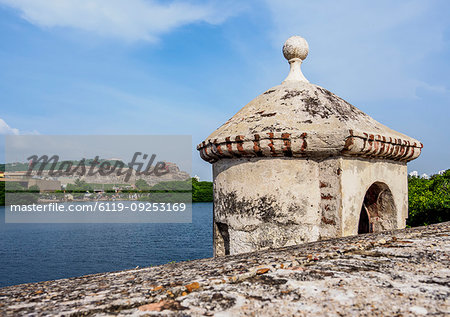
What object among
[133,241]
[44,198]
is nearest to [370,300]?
[133,241]

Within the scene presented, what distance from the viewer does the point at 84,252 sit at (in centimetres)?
2322

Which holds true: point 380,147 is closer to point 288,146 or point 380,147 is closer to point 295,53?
point 288,146

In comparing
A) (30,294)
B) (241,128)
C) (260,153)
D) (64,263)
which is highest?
(241,128)

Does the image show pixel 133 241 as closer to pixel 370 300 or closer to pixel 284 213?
pixel 284 213

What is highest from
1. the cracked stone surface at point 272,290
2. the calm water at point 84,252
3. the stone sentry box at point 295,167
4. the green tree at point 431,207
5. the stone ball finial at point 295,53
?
the stone ball finial at point 295,53

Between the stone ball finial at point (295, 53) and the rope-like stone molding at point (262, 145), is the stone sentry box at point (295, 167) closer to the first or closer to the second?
the rope-like stone molding at point (262, 145)

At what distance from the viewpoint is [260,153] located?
2947mm

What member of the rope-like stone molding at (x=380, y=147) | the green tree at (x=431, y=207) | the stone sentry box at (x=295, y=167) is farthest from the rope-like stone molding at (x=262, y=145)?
the green tree at (x=431, y=207)

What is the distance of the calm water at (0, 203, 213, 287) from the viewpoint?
60.2 feet

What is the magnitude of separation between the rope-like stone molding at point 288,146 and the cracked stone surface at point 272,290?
1212 millimetres

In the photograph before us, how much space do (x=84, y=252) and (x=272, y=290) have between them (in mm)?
24350

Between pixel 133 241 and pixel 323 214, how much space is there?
25.2 meters

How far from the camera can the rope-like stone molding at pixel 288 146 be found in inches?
110

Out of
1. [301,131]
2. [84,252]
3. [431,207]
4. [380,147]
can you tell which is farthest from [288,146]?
[84,252]
